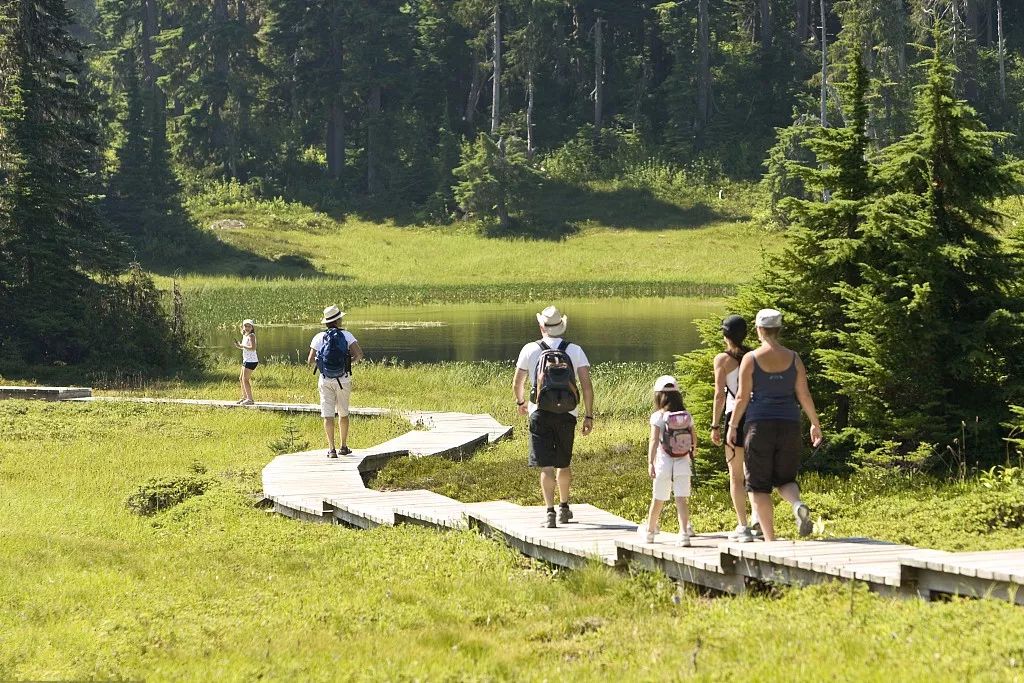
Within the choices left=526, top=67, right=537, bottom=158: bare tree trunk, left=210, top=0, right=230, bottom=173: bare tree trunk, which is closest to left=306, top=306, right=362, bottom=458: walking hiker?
left=526, top=67, right=537, bottom=158: bare tree trunk

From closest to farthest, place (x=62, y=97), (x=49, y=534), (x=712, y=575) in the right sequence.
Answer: (x=712, y=575)
(x=49, y=534)
(x=62, y=97)

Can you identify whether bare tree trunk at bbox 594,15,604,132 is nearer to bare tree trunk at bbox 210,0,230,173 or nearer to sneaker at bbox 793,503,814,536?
bare tree trunk at bbox 210,0,230,173

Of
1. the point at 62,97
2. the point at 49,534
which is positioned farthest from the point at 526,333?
the point at 49,534

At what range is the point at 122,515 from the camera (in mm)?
16234

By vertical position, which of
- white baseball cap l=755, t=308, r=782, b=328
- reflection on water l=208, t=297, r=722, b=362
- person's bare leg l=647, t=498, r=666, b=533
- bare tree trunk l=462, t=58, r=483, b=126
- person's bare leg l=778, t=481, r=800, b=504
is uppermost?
bare tree trunk l=462, t=58, r=483, b=126

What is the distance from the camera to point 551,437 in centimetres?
1319

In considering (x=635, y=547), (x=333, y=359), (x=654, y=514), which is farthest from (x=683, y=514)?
(x=333, y=359)

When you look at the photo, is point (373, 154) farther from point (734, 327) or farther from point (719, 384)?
point (734, 327)

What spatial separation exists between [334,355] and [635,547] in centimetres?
829

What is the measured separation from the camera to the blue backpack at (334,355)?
19.2 meters

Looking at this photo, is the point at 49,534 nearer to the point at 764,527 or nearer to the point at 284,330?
the point at 764,527

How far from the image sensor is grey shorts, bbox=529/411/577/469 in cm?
1311

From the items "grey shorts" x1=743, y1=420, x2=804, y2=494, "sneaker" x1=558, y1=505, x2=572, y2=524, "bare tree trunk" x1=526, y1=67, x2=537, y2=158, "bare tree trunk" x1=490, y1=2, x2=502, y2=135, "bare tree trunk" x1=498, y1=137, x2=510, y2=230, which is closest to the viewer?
"grey shorts" x1=743, y1=420, x2=804, y2=494

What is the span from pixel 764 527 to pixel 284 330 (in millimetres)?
41941
